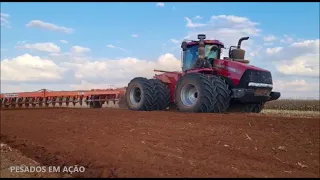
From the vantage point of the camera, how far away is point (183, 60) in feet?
44.3

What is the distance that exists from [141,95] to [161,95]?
741 mm

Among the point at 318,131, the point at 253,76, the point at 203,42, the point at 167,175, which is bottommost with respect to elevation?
the point at 167,175

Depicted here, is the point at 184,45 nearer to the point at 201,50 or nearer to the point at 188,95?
the point at 201,50

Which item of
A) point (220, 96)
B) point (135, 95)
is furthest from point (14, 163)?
point (135, 95)

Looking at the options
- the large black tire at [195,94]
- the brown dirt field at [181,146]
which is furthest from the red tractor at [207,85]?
the brown dirt field at [181,146]

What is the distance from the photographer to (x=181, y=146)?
6.76 metres

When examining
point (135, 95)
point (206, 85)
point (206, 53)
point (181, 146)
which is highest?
point (206, 53)

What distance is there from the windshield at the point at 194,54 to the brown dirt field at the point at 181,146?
12.2ft

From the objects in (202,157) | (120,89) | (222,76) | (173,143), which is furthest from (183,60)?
(202,157)

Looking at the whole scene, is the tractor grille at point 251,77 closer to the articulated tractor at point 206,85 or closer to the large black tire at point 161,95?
the articulated tractor at point 206,85

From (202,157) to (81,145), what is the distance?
2.63m

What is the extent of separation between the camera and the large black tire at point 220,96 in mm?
10633

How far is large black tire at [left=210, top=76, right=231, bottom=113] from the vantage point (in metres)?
10.6

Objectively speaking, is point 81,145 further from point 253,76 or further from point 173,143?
point 253,76
